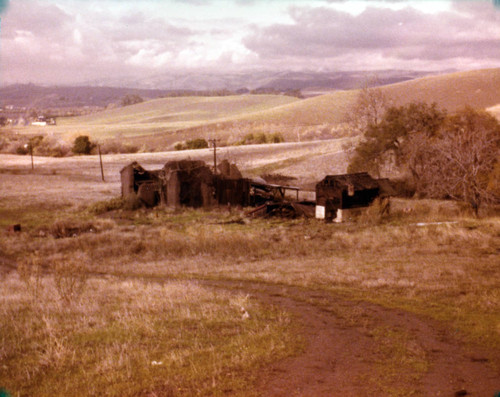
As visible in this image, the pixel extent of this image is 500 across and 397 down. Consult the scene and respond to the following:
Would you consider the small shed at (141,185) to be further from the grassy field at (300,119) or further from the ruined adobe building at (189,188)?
the grassy field at (300,119)

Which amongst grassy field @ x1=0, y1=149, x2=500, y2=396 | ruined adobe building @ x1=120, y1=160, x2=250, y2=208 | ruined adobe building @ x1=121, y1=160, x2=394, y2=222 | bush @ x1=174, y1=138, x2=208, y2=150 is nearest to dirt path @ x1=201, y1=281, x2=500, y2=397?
grassy field @ x1=0, y1=149, x2=500, y2=396

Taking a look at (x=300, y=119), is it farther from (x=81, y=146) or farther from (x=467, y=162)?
(x=467, y=162)

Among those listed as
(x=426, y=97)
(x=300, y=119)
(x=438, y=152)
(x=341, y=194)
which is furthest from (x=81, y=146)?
(x=426, y=97)

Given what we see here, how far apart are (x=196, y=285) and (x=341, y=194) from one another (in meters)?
17.0

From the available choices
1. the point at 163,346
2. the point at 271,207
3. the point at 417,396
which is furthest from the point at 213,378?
the point at 271,207

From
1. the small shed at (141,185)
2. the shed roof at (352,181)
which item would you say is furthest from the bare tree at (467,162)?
the small shed at (141,185)

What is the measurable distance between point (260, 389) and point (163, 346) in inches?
87.0

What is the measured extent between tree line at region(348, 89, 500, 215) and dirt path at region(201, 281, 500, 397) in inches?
738

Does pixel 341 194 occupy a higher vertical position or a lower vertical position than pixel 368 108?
lower

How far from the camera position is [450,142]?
97.8 feet

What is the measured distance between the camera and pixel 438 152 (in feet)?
107

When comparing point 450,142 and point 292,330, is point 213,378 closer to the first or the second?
point 292,330

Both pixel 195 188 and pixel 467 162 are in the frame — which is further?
pixel 195 188

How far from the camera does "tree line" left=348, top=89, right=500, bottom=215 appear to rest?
27.6 m
